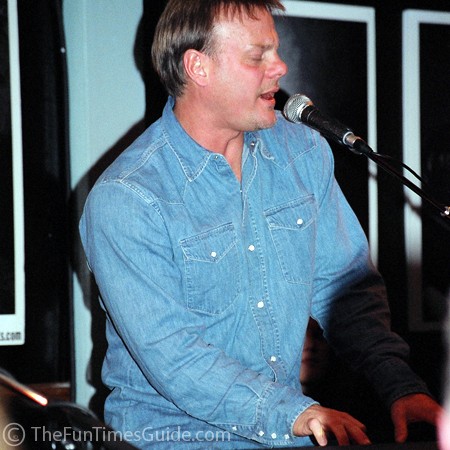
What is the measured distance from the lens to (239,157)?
6.38 feet

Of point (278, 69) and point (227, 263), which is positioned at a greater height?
point (278, 69)

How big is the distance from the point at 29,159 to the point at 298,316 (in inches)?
41.3

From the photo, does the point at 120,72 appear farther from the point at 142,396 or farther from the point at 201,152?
the point at 142,396

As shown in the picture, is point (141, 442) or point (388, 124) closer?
point (141, 442)

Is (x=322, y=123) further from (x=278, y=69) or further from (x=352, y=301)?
(x=352, y=301)

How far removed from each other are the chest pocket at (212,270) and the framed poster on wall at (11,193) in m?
0.86

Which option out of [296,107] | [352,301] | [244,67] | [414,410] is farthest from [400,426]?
[244,67]

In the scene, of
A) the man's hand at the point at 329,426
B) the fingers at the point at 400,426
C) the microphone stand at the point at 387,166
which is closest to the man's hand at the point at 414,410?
the fingers at the point at 400,426

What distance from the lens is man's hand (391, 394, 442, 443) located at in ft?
5.16

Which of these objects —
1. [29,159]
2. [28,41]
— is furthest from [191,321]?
[28,41]

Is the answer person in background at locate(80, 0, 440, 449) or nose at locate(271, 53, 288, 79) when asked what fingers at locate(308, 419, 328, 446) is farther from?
nose at locate(271, 53, 288, 79)

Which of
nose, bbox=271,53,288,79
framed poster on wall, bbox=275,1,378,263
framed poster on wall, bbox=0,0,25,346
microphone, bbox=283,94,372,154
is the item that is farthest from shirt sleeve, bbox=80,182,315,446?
Answer: framed poster on wall, bbox=275,1,378,263

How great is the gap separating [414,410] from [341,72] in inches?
56.4

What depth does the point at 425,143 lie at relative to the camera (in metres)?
2.83
